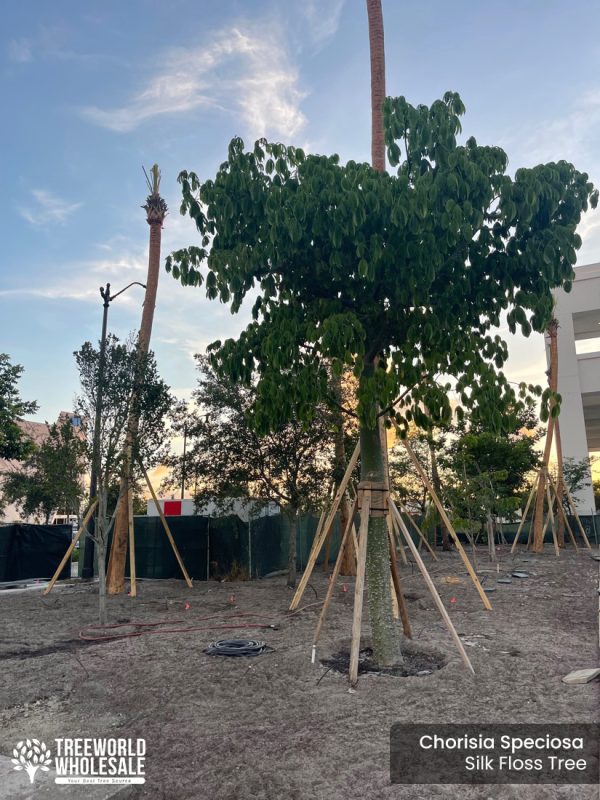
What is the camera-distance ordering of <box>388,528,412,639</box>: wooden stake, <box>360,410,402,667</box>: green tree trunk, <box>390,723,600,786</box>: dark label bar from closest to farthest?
1. <box>390,723,600,786</box>: dark label bar
2. <box>360,410,402,667</box>: green tree trunk
3. <box>388,528,412,639</box>: wooden stake

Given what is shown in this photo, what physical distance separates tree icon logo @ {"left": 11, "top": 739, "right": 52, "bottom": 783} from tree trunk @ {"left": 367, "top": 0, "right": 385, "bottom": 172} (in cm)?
997

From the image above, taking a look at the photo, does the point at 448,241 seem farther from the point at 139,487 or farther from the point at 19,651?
the point at 139,487

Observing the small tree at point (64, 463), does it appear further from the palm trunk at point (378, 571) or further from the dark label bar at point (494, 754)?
the dark label bar at point (494, 754)

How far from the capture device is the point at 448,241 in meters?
5.74

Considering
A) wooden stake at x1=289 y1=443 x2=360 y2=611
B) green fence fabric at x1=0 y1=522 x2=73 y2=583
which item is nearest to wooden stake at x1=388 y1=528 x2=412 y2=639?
wooden stake at x1=289 y1=443 x2=360 y2=611

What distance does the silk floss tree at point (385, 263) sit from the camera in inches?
228

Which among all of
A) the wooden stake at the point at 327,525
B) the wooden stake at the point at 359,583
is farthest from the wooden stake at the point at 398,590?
the wooden stake at the point at 327,525

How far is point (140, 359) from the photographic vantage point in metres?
11.6

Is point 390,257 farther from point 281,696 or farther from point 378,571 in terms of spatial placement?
point 281,696

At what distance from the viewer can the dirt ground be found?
13.6 ft

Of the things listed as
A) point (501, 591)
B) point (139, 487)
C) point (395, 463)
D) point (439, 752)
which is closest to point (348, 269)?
point (439, 752)

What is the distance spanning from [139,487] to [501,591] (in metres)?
8.74

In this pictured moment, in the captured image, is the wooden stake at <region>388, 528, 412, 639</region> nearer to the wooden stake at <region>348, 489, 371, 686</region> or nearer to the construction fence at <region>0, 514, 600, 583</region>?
the wooden stake at <region>348, 489, 371, 686</region>

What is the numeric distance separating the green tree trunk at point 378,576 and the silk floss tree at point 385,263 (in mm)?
18
